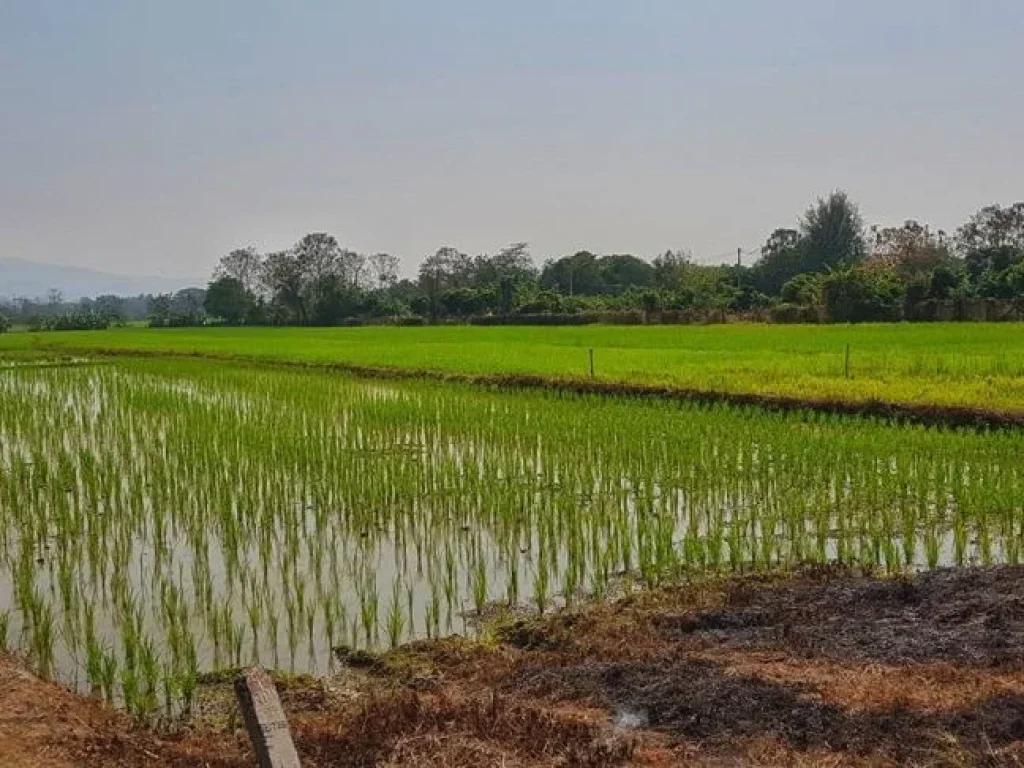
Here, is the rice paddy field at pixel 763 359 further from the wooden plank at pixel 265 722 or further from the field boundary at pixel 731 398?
the wooden plank at pixel 265 722

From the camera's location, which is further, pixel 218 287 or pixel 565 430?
pixel 218 287

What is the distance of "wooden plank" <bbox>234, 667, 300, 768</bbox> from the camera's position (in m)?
2.74

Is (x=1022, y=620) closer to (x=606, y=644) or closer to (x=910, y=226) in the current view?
(x=606, y=644)

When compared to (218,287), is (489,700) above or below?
below

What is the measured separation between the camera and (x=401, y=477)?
877 centimetres

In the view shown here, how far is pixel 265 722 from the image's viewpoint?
279cm

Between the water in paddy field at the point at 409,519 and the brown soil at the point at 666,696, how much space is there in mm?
495

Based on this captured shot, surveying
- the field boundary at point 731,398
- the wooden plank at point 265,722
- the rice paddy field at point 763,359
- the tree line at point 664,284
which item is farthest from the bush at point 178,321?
the wooden plank at point 265,722

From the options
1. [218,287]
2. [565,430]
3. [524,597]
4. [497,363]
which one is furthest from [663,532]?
[218,287]

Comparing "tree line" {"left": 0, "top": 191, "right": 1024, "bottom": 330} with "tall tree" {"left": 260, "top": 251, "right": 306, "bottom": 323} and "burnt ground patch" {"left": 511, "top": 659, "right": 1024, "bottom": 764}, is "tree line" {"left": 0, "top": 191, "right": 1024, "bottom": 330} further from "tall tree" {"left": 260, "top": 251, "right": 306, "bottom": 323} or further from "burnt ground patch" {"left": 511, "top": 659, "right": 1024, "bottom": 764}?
"burnt ground patch" {"left": 511, "top": 659, "right": 1024, "bottom": 764}

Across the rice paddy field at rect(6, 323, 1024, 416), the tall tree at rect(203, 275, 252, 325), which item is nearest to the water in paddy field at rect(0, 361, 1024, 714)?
the rice paddy field at rect(6, 323, 1024, 416)

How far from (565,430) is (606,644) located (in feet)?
22.2

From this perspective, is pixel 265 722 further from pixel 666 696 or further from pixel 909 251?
pixel 909 251

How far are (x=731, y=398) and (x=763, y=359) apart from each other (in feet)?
15.6
